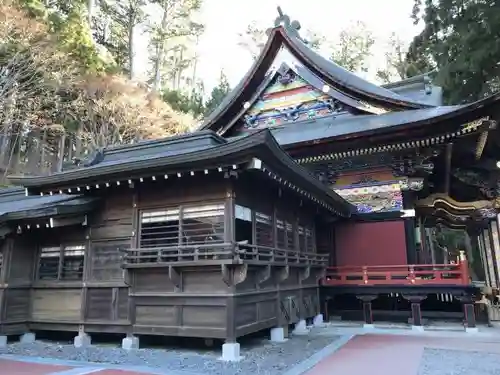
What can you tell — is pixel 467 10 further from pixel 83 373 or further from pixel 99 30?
pixel 99 30

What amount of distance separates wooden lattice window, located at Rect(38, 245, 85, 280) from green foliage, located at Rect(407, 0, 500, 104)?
13.8 meters

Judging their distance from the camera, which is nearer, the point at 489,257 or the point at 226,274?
the point at 226,274

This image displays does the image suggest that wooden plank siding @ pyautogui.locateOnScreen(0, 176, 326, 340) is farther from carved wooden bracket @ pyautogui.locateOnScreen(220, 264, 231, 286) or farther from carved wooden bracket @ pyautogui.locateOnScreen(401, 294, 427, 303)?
carved wooden bracket @ pyautogui.locateOnScreen(401, 294, 427, 303)

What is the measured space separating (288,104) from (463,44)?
653 centimetres

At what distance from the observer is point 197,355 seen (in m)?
6.95

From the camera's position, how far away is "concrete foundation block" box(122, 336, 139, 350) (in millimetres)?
7352

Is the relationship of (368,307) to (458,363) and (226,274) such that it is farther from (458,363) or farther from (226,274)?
(226,274)

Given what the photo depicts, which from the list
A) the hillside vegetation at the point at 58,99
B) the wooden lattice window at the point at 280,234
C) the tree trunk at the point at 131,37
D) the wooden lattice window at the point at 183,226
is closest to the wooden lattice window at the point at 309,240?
the wooden lattice window at the point at 280,234

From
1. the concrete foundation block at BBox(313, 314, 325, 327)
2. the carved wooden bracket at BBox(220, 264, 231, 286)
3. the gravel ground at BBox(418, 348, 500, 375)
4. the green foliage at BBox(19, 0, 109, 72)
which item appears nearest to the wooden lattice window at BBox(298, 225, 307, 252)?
the concrete foundation block at BBox(313, 314, 325, 327)

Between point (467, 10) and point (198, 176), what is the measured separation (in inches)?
496

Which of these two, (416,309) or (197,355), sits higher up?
(416,309)

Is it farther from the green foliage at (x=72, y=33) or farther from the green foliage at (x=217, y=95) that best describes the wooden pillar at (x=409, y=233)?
the green foliage at (x=217, y=95)

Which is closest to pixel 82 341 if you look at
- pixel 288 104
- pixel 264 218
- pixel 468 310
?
pixel 264 218

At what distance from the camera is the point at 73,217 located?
26.5ft
